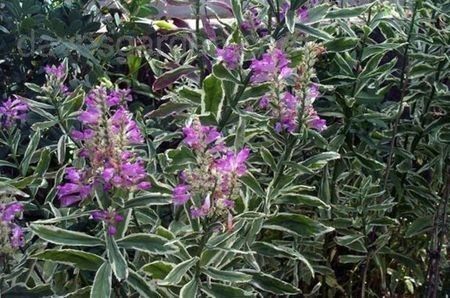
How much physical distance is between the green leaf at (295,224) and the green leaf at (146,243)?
32cm

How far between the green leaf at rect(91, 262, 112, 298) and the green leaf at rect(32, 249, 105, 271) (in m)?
0.04

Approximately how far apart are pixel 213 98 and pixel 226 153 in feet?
0.84

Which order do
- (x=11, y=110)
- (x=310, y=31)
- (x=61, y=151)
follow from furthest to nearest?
(x=11, y=110)
(x=61, y=151)
(x=310, y=31)

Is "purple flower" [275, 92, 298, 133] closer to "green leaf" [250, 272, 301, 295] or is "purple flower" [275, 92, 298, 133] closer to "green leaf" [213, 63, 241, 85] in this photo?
"green leaf" [213, 63, 241, 85]

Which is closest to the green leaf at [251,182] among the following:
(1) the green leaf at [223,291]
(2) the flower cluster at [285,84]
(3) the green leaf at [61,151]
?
(2) the flower cluster at [285,84]

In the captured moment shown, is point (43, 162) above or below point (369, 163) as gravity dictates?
above

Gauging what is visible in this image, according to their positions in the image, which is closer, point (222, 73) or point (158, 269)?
point (158, 269)

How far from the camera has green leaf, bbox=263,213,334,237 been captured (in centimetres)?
162

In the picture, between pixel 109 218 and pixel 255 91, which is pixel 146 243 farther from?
pixel 255 91

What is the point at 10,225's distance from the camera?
1.58 m

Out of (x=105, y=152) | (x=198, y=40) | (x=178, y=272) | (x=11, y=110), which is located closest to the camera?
(x=105, y=152)

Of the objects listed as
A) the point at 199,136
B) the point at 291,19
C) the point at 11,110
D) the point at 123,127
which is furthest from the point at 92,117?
the point at 11,110

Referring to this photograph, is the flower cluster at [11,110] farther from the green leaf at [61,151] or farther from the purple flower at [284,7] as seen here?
the purple flower at [284,7]

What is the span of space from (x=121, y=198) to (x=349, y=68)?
0.88 m
